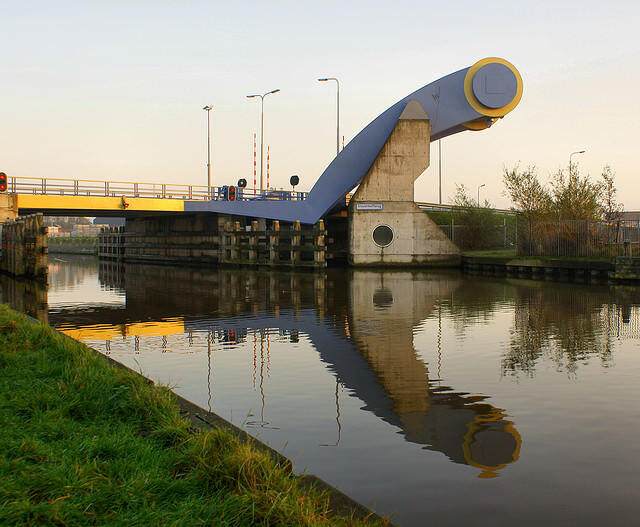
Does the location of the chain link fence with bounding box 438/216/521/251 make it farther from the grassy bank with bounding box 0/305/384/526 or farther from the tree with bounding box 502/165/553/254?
the grassy bank with bounding box 0/305/384/526

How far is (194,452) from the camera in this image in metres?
4.85

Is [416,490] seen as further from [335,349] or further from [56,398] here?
[335,349]

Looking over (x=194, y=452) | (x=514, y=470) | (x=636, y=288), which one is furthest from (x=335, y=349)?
(x=636, y=288)

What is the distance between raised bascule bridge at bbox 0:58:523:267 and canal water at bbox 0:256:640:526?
20.1 m

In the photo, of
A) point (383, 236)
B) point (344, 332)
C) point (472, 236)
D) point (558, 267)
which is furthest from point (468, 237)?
point (344, 332)

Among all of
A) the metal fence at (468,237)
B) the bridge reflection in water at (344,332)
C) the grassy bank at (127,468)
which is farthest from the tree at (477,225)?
the grassy bank at (127,468)

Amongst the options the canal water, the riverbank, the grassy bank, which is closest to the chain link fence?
the canal water

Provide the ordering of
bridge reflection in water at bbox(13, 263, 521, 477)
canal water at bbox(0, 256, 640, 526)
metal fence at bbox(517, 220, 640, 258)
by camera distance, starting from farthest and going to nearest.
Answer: metal fence at bbox(517, 220, 640, 258), bridge reflection in water at bbox(13, 263, 521, 477), canal water at bbox(0, 256, 640, 526)

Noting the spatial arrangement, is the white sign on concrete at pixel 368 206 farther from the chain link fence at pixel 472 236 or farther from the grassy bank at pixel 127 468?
the grassy bank at pixel 127 468

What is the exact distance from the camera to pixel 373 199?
4078cm

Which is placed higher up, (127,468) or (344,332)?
(127,468)

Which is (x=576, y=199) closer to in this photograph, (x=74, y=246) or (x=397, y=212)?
(x=397, y=212)

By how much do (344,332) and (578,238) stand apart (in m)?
23.7

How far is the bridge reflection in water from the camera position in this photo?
721 cm
